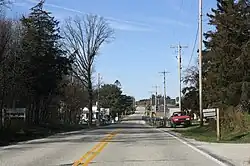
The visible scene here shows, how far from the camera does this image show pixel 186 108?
85438mm

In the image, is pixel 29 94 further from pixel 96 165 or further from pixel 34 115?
pixel 96 165

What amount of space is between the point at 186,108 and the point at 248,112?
5069 centimetres

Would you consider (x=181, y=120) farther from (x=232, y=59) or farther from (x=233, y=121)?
(x=233, y=121)

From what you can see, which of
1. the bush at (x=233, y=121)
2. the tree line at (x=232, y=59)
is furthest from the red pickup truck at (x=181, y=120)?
the bush at (x=233, y=121)

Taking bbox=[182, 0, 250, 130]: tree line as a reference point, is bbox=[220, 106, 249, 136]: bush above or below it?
below

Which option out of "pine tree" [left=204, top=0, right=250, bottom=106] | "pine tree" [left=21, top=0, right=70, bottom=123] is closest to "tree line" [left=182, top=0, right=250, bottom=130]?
"pine tree" [left=204, top=0, right=250, bottom=106]

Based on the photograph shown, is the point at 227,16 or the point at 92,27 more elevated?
the point at 92,27

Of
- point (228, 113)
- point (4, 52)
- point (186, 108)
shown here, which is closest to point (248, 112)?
point (228, 113)

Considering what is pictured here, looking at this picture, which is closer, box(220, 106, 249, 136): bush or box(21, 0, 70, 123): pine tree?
box(220, 106, 249, 136): bush

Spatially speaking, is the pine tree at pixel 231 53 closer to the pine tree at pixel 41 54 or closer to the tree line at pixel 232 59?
the tree line at pixel 232 59

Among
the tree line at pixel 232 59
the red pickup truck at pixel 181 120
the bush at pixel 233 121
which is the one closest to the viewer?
the bush at pixel 233 121

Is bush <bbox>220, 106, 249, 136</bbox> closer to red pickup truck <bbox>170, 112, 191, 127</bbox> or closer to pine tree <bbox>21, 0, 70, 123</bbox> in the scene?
pine tree <bbox>21, 0, 70, 123</bbox>

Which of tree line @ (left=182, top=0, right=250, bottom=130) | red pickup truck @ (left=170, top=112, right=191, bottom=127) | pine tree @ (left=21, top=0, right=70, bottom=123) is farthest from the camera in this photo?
red pickup truck @ (left=170, top=112, right=191, bottom=127)

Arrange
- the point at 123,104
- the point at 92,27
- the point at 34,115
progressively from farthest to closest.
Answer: the point at 123,104
the point at 92,27
the point at 34,115
